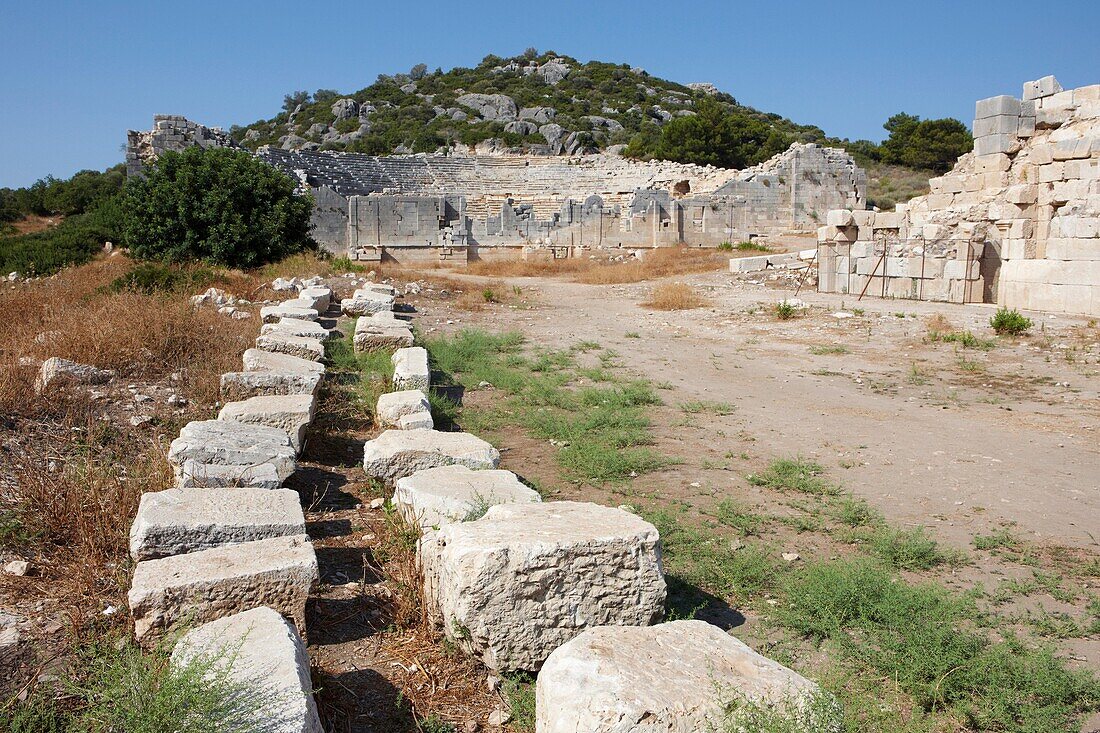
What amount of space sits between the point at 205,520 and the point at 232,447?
3.53 ft

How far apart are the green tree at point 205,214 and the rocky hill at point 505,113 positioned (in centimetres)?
2884

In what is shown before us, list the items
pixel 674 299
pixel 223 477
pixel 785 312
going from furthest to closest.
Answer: pixel 674 299, pixel 785 312, pixel 223 477

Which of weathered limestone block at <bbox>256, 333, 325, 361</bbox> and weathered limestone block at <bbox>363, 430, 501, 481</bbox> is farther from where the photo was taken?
weathered limestone block at <bbox>256, 333, 325, 361</bbox>

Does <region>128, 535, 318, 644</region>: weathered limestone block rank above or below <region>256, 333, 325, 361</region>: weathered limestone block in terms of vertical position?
below

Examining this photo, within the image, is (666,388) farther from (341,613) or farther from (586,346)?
(341,613)

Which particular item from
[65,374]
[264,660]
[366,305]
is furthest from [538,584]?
[366,305]

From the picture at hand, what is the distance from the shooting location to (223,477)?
13.2 ft

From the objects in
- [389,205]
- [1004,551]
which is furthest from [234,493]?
[389,205]

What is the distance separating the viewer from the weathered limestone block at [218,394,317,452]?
5.13m

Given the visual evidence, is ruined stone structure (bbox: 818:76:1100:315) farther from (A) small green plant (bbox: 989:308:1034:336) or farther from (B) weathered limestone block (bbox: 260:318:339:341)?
(B) weathered limestone block (bbox: 260:318:339:341)

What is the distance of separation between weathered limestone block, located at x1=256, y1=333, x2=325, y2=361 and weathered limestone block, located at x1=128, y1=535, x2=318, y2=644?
4540mm

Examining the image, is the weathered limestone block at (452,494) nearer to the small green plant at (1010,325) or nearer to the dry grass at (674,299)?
the small green plant at (1010,325)

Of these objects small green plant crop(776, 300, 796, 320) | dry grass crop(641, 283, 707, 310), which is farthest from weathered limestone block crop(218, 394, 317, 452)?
dry grass crop(641, 283, 707, 310)

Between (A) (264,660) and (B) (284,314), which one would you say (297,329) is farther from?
(A) (264,660)
